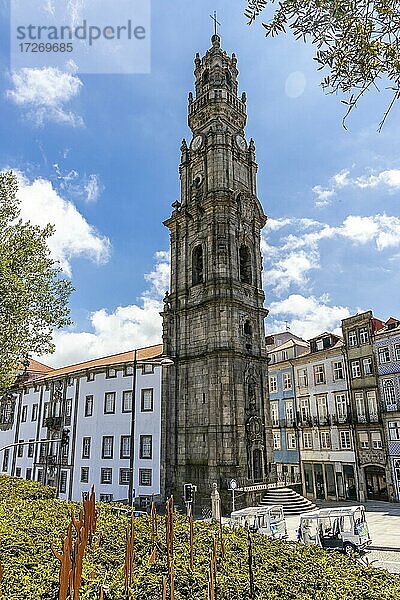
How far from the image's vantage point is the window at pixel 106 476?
106 feet

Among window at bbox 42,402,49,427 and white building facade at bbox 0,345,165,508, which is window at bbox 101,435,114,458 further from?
window at bbox 42,402,49,427

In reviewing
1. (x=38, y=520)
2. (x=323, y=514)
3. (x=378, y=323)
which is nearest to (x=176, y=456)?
(x=323, y=514)

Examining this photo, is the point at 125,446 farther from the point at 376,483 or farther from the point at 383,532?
the point at 376,483

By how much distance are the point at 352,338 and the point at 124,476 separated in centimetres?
2066

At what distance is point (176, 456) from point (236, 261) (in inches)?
564

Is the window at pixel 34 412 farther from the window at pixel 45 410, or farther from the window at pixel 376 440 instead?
the window at pixel 376 440

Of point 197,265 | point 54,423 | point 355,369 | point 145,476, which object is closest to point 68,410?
point 54,423

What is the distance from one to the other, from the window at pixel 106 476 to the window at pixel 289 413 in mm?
16567

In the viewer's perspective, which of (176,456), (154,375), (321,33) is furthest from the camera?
(154,375)

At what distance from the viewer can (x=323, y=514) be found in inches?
637

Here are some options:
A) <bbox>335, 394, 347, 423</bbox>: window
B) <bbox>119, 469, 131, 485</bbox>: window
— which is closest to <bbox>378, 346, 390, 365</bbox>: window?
<bbox>335, 394, 347, 423</bbox>: window

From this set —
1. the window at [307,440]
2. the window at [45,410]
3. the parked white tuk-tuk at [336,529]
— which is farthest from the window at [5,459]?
the parked white tuk-tuk at [336,529]

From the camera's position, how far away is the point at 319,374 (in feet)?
125

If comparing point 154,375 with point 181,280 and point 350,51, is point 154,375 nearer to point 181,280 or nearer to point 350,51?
point 181,280
